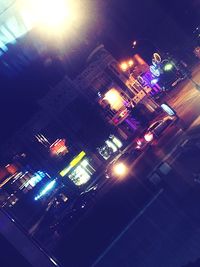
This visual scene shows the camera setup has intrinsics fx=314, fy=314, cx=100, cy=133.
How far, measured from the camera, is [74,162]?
20.2 meters

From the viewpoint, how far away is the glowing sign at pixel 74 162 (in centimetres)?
1975

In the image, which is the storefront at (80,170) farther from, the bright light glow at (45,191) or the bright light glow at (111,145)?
the bright light glow at (111,145)

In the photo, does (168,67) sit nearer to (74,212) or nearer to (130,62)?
(74,212)

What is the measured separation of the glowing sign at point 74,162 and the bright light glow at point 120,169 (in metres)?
2.27

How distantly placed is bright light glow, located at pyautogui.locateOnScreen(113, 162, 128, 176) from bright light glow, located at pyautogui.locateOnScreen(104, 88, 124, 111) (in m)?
5.34

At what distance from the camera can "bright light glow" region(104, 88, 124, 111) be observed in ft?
77.4

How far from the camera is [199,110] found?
2194cm

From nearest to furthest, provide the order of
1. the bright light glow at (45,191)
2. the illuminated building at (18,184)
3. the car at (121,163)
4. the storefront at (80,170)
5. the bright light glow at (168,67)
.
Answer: the bright light glow at (168,67) < the illuminated building at (18,184) < the bright light glow at (45,191) < the car at (121,163) < the storefront at (80,170)

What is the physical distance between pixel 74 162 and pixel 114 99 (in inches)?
251

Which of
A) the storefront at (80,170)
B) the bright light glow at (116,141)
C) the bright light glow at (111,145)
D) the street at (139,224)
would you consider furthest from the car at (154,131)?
the storefront at (80,170)

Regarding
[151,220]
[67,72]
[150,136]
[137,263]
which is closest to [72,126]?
[67,72]

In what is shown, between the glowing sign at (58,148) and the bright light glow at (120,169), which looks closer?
the bright light glow at (120,169)

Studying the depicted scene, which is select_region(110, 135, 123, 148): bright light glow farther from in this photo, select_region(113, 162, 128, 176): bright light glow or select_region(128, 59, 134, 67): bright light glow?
select_region(128, 59, 134, 67): bright light glow

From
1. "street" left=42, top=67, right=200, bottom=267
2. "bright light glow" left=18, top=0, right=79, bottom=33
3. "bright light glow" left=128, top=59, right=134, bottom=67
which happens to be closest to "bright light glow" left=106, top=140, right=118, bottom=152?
"street" left=42, top=67, right=200, bottom=267
